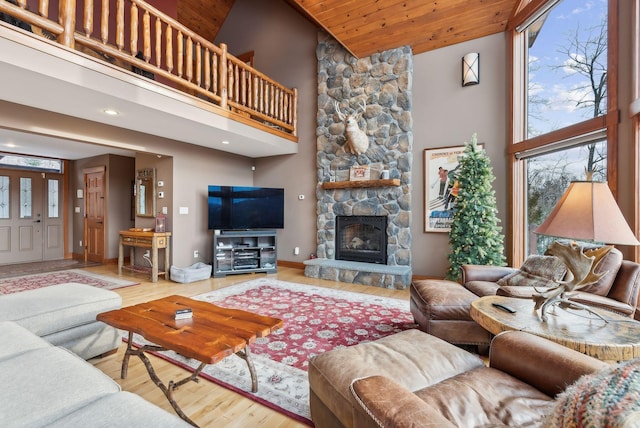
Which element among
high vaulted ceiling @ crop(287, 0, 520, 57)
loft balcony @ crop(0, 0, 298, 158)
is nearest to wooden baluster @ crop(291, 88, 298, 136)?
loft balcony @ crop(0, 0, 298, 158)

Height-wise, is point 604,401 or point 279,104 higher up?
point 279,104

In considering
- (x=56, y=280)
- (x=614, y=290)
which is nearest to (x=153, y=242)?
(x=56, y=280)

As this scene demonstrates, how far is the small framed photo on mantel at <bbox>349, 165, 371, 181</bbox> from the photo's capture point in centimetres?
520

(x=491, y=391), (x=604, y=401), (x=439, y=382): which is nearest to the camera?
(x=604, y=401)

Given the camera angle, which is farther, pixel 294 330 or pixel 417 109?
pixel 417 109

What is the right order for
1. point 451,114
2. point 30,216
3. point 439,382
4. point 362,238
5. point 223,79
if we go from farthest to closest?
1. point 30,216
2. point 362,238
3. point 451,114
4. point 223,79
5. point 439,382

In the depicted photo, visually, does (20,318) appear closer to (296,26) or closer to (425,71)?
(425,71)

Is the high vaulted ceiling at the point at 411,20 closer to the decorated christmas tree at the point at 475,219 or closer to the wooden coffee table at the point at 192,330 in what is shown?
the decorated christmas tree at the point at 475,219

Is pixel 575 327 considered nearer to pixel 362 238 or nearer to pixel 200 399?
pixel 200 399

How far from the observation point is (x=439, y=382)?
1329 mm

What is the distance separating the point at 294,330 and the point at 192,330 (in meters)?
1.34

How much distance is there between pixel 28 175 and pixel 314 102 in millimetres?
6511

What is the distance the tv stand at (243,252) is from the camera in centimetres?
533

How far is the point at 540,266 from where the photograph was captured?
2783 millimetres
